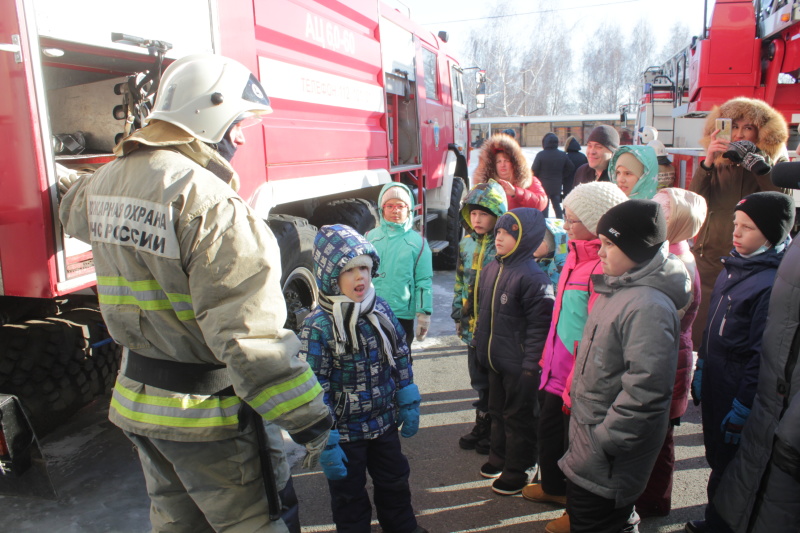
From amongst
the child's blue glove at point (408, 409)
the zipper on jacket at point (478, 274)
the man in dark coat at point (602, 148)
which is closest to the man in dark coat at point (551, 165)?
the man in dark coat at point (602, 148)

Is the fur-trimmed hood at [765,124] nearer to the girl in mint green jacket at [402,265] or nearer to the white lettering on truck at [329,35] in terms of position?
the girl in mint green jacket at [402,265]

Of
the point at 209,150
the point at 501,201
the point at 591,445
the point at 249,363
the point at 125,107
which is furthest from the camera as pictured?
the point at 501,201

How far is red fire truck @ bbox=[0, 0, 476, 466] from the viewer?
2.30 meters

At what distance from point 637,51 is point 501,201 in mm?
49837

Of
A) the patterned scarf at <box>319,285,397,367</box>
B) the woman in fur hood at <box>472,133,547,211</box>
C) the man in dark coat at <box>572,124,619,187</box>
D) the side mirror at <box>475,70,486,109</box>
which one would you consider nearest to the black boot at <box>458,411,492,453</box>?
the patterned scarf at <box>319,285,397,367</box>

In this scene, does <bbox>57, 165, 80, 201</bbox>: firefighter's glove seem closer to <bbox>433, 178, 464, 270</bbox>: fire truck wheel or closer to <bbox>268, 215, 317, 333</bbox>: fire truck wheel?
<bbox>268, 215, 317, 333</bbox>: fire truck wheel

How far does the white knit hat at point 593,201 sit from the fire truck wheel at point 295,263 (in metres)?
1.98

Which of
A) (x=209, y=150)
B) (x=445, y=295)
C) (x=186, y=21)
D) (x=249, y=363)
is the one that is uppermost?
(x=186, y=21)

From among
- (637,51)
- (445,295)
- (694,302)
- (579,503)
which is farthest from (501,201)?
(637,51)

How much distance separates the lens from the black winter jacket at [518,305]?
2.91m

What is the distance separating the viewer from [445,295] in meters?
6.66

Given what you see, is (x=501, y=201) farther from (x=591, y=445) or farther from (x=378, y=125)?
(x=378, y=125)

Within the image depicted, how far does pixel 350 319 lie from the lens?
2.44 metres

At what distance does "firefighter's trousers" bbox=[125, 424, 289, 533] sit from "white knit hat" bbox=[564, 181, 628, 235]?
5.13 ft
